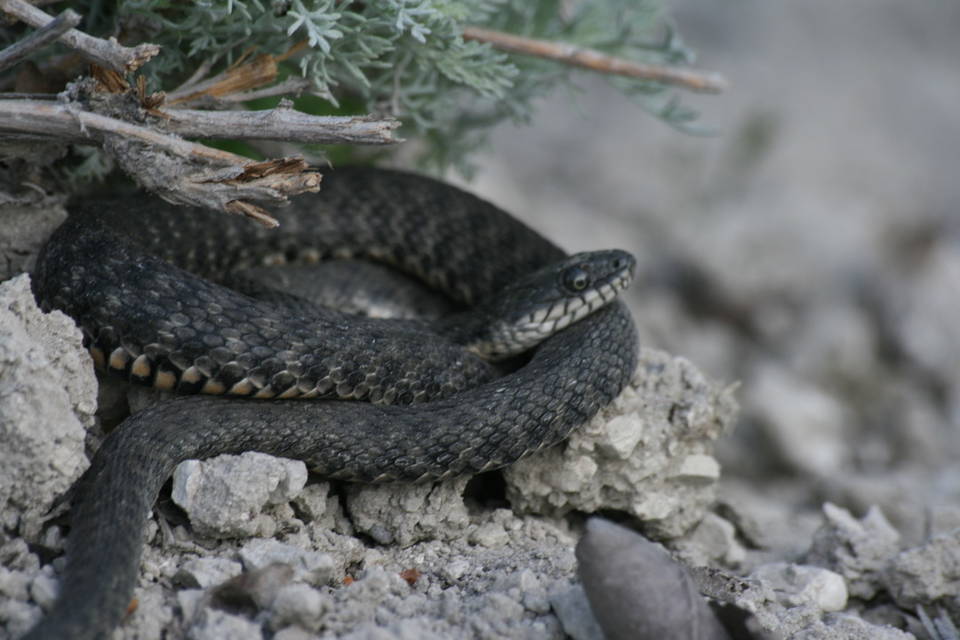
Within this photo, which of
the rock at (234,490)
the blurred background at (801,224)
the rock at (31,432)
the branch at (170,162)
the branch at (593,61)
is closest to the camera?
the rock at (31,432)

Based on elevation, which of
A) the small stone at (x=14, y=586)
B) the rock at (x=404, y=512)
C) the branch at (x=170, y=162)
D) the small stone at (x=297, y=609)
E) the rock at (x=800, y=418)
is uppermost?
the branch at (x=170, y=162)

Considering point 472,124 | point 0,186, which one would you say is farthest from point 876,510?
point 0,186

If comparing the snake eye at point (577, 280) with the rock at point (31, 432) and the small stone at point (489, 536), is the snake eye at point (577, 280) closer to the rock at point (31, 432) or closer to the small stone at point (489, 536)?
the small stone at point (489, 536)

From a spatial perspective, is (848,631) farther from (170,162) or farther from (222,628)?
(170,162)

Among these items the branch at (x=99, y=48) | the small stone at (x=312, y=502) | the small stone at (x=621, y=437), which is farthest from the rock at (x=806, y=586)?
the branch at (x=99, y=48)

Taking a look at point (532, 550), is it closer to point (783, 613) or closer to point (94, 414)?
point (783, 613)

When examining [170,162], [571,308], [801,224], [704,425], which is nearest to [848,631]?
[704,425]
